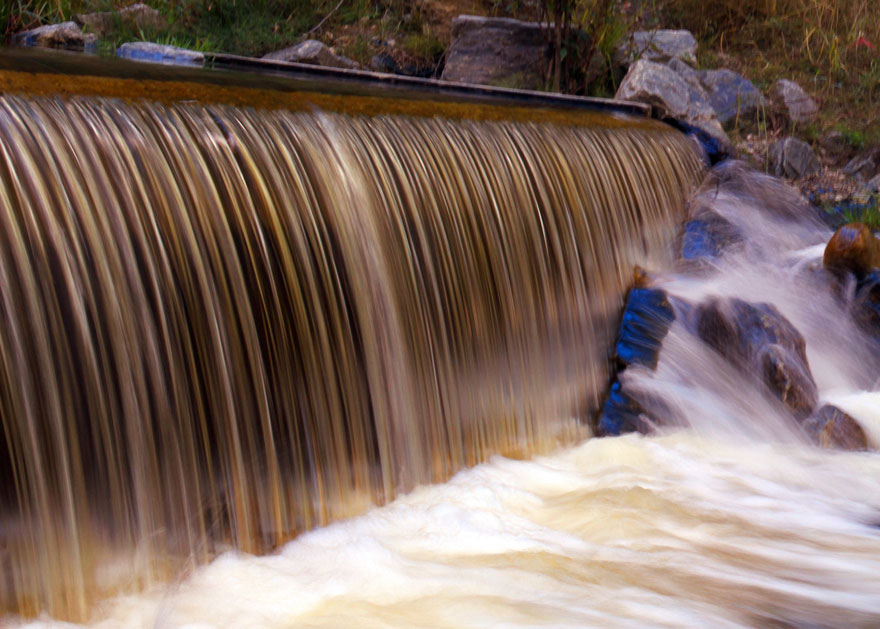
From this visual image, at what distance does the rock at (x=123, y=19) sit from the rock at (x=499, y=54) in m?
2.64

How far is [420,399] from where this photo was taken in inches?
118

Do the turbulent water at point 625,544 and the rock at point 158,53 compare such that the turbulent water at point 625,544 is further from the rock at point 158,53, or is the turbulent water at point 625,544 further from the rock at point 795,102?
the rock at point 158,53

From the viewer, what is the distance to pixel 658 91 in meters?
5.54

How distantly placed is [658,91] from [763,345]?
2.38m

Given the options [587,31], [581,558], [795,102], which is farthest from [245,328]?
[795,102]

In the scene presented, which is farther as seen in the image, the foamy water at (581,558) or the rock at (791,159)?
the rock at (791,159)

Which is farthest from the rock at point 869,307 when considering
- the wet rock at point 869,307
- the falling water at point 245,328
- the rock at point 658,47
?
the rock at point 658,47

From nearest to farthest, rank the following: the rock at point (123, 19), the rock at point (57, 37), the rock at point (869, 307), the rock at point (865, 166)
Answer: the rock at point (869, 307) → the rock at point (865, 166) → the rock at point (57, 37) → the rock at point (123, 19)

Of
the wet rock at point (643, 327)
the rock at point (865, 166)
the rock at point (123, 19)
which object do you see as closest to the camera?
the wet rock at point (643, 327)

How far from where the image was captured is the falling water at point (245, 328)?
2.06m

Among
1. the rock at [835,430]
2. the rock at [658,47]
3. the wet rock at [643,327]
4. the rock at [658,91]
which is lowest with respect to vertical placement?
the rock at [835,430]

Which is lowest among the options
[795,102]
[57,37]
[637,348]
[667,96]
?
[637,348]

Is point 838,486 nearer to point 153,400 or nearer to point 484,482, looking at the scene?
point 484,482

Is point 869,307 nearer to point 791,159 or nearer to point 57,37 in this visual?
point 791,159
